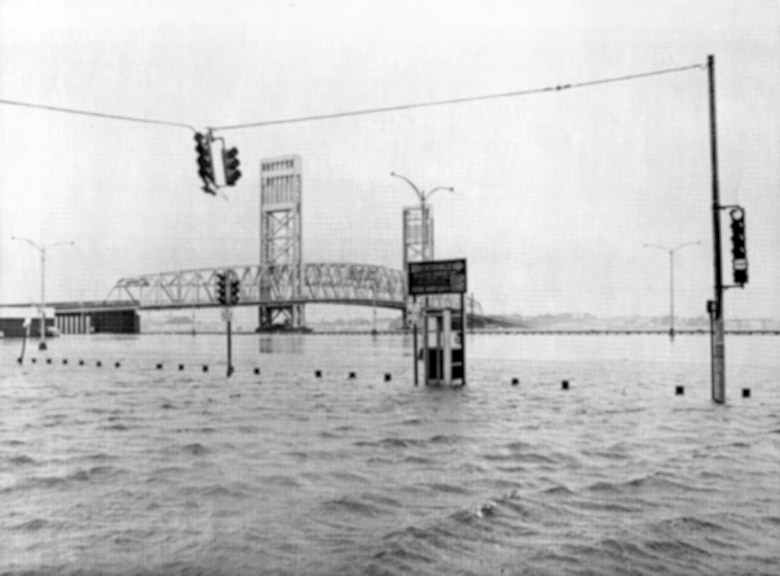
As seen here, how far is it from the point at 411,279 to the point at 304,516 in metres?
17.4

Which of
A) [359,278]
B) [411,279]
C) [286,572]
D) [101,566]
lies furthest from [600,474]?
[359,278]

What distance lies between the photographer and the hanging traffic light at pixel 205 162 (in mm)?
16891

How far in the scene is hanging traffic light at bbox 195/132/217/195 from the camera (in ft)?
55.4

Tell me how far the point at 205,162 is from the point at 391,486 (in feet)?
32.9

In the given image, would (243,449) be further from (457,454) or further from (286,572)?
(286,572)

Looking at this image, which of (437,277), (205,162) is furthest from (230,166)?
(437,277)

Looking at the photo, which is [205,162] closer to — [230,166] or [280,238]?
[230,166]

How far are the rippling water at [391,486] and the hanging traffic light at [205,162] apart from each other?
4.88m

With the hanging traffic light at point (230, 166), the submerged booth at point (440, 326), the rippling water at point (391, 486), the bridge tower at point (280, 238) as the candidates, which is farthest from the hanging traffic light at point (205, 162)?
the bridge tower at point (280, 238)

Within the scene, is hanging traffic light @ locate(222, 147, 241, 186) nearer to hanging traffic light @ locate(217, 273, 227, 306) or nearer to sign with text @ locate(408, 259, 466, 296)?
sign with text @ locate(408, 259, 466, 296)

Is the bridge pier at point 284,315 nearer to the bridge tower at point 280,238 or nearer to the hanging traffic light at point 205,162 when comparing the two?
the bridge tower at point 280,238

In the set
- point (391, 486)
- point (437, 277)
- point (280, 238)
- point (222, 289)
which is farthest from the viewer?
point (280, 238)

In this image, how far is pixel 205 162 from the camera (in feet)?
55.9

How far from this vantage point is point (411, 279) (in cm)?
2500
